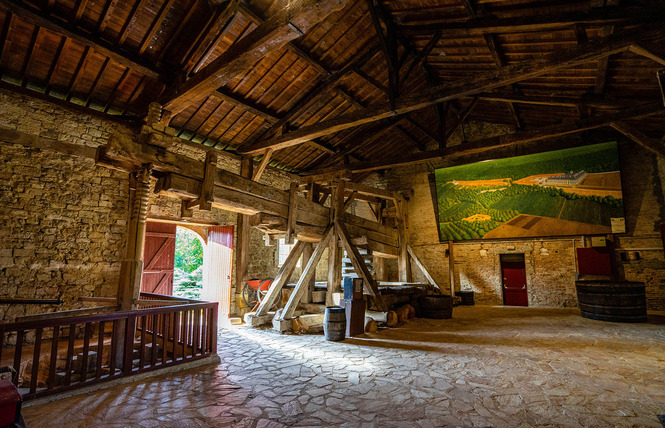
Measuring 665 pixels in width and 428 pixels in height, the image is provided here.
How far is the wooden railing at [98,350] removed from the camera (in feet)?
10.1

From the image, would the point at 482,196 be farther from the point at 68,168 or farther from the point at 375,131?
the point at 68,168

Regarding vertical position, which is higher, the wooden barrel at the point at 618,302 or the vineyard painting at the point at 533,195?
the vineyard painting at the point at 533,195

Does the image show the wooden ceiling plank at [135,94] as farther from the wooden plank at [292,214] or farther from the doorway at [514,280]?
the doorway at [514,280]

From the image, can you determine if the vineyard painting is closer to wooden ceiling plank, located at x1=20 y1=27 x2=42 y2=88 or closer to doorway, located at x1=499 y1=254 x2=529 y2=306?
doorway, located at x1=499 y1=254 x2=529 y2=306

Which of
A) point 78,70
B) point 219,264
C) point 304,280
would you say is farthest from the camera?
point 219,264

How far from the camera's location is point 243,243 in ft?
30.7

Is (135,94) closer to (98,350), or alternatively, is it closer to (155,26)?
(155,26)

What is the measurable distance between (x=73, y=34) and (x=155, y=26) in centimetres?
130

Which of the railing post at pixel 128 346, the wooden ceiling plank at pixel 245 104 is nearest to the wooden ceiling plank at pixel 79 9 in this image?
the wooden ceiling plank at pixel 245 104

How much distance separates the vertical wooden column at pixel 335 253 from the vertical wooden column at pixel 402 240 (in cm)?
357

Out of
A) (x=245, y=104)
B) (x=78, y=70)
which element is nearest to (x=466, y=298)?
(x=245, y=104)

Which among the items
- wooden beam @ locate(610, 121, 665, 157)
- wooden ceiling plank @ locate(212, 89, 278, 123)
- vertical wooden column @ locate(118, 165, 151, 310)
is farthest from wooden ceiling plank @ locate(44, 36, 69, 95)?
wooden beam @ locate(610, 121, 665, 157)

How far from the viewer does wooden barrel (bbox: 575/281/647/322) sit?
7418mm

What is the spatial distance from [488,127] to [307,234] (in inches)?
363
